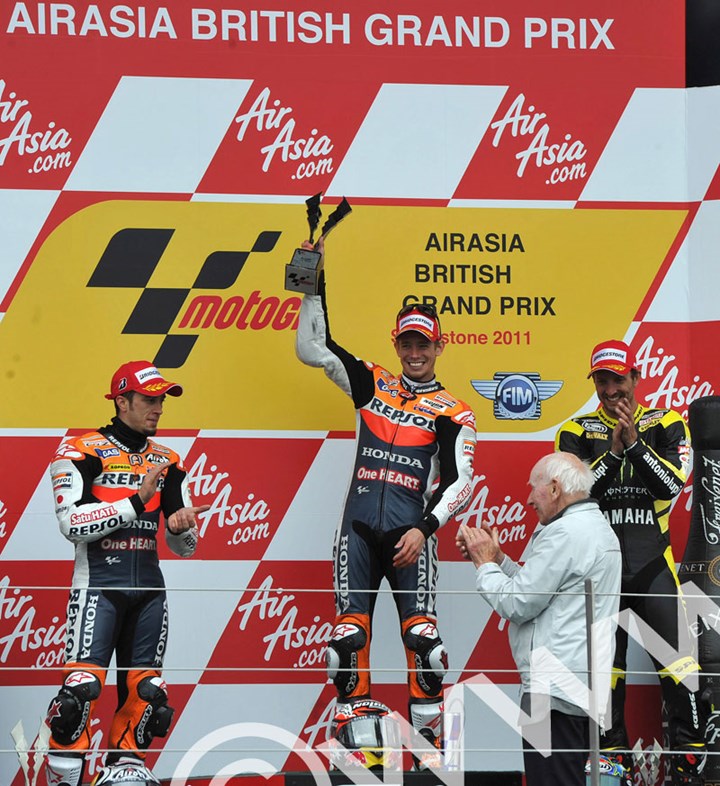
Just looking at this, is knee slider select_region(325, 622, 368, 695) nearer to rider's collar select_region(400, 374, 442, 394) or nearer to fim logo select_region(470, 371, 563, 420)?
rider's collar select_region(400, 374, 442, 394)

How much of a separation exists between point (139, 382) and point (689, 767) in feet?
7.15

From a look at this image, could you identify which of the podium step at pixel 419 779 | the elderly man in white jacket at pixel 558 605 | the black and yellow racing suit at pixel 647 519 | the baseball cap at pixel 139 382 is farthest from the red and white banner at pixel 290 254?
the elderly man in white jacket at pixel 558 605

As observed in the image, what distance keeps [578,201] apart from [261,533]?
5.73ft

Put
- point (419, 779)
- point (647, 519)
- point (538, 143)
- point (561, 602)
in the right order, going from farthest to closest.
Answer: point (538, 143), point (647, 519), point (419, 779), point (561, 602)

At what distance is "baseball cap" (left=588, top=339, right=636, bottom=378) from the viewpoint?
4406mm

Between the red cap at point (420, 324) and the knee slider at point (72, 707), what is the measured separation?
1513 mm

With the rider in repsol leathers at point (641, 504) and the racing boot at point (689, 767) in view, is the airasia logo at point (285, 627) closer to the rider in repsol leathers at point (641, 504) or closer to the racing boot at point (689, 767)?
the rider in repsol leathers at point (641, 504)

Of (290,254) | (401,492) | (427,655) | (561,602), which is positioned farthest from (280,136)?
(561,602)

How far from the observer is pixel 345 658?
406 cm

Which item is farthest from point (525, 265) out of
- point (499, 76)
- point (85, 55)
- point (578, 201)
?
point (85, 55)

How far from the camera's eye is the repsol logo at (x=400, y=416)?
4363 mm

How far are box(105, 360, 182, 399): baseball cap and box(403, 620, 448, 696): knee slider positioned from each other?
1.10m

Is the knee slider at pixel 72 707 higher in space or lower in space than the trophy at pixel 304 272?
lower

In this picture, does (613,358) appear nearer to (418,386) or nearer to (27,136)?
(418,386)
